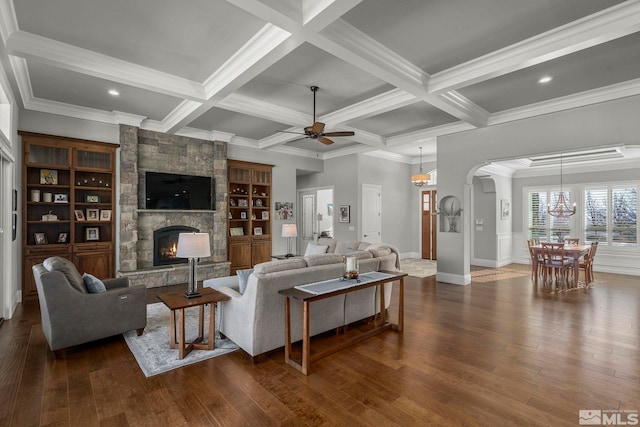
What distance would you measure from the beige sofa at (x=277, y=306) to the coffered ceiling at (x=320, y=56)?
2220 millimetres

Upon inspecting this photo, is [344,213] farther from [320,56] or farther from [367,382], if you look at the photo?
[367,382]

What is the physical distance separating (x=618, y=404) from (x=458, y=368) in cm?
111

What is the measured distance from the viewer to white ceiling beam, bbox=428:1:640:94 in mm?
2829

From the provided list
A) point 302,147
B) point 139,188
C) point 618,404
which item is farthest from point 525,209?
point 139,188

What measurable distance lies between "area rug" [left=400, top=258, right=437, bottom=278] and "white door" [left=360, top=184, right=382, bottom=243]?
1.06 metres

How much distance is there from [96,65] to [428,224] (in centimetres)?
874

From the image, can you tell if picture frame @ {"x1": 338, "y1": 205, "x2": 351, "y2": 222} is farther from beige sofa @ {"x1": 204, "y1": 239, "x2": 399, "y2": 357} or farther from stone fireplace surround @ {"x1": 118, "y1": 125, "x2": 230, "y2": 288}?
beige sofa @ {"x1": 204, "y1": 239, "x2": 399, "y2": 357}

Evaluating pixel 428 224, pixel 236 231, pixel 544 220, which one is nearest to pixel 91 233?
pixel 236 231

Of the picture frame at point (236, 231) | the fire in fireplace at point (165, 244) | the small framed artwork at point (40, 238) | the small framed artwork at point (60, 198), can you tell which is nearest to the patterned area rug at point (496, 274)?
the picture frame at point (236, 231)

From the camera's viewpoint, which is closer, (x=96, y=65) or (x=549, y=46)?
(x=549, y=46)

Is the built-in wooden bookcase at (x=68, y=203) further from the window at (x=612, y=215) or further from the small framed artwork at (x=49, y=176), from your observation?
the window at (x=612, y=215)

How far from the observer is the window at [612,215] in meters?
7.72

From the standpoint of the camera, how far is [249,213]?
7715mm

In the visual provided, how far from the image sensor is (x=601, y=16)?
2.90 m
